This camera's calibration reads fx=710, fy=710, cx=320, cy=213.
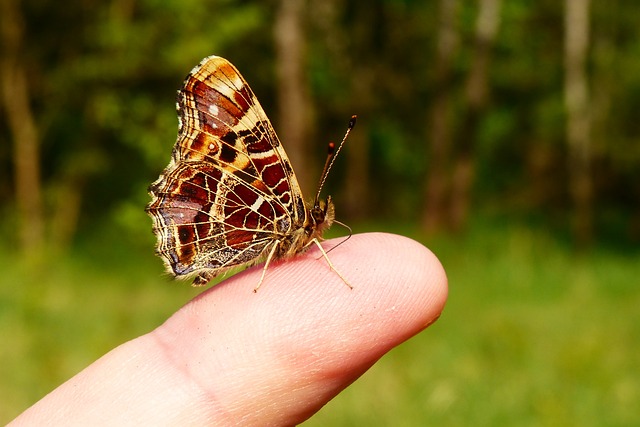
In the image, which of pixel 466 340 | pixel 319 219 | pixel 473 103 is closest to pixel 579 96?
pixel 473 103

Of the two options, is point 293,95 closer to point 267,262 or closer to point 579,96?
point 579,96

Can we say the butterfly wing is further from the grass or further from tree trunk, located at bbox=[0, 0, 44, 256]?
tree trunk, located at bbox=[0, 0, 44, 256]

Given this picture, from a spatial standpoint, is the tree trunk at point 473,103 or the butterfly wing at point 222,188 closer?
the butterfly wing at point 222,188

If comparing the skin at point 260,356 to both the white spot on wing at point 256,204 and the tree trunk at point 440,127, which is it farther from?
the tree trunk at point 440,127

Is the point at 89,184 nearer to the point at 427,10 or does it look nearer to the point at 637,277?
the point at 427,10

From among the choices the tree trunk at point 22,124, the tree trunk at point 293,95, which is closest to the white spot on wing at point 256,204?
the tree trunk at point 293,95

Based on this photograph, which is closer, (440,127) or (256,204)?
(256,204)

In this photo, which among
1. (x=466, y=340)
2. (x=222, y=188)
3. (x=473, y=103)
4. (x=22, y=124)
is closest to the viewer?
(x=222, y=188)

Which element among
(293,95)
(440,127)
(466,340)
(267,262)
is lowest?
(466,340)
